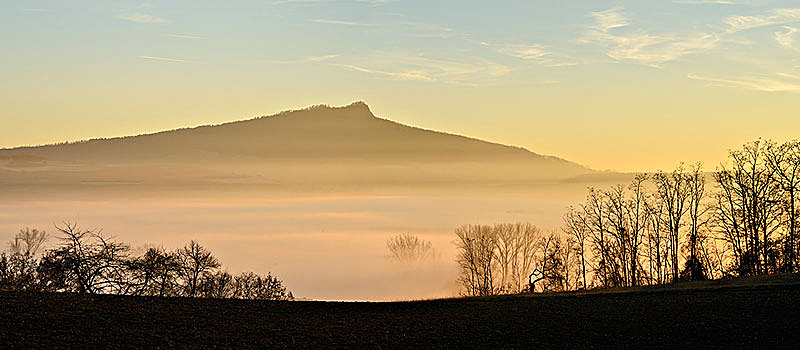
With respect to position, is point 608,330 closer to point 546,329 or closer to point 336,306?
point 546,329

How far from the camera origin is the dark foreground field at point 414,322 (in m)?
23.8

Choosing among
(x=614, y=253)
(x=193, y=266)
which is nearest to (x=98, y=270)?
(x=193, y=266)

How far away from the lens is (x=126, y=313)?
2750 centimetres

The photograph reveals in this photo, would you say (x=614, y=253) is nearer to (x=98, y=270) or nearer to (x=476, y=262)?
(x=476, y=262)

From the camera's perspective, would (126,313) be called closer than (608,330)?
No

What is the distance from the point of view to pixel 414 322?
2772cm

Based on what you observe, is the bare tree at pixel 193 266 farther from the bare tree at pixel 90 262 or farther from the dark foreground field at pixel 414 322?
the dark foreground field at pixel 414 322

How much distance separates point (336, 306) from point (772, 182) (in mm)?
37707

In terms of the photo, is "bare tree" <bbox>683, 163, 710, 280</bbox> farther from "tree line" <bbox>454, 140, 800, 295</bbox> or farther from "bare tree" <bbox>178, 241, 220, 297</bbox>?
"bare tree" <bbox>178, 241, 220, 297</bbox>

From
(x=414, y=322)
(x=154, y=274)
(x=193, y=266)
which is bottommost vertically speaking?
(x=414, y=322)

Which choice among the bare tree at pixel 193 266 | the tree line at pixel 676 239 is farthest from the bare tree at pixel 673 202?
the bare tree at pixel 193 266

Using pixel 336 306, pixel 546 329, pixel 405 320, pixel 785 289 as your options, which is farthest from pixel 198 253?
pixel 785 289

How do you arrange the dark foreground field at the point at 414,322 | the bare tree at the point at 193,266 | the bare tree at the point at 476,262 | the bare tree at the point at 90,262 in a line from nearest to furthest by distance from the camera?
the dark foreground field at the point at 414,322 → the bare tree at the point at 90,262 → the bare tree at the point at 193,266 → the bare tree at the point at 476,262

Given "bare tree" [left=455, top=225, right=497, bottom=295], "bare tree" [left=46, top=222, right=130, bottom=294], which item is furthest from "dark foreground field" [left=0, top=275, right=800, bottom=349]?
"bare tree" [left=455, top=225, right=497, bottom=295]
